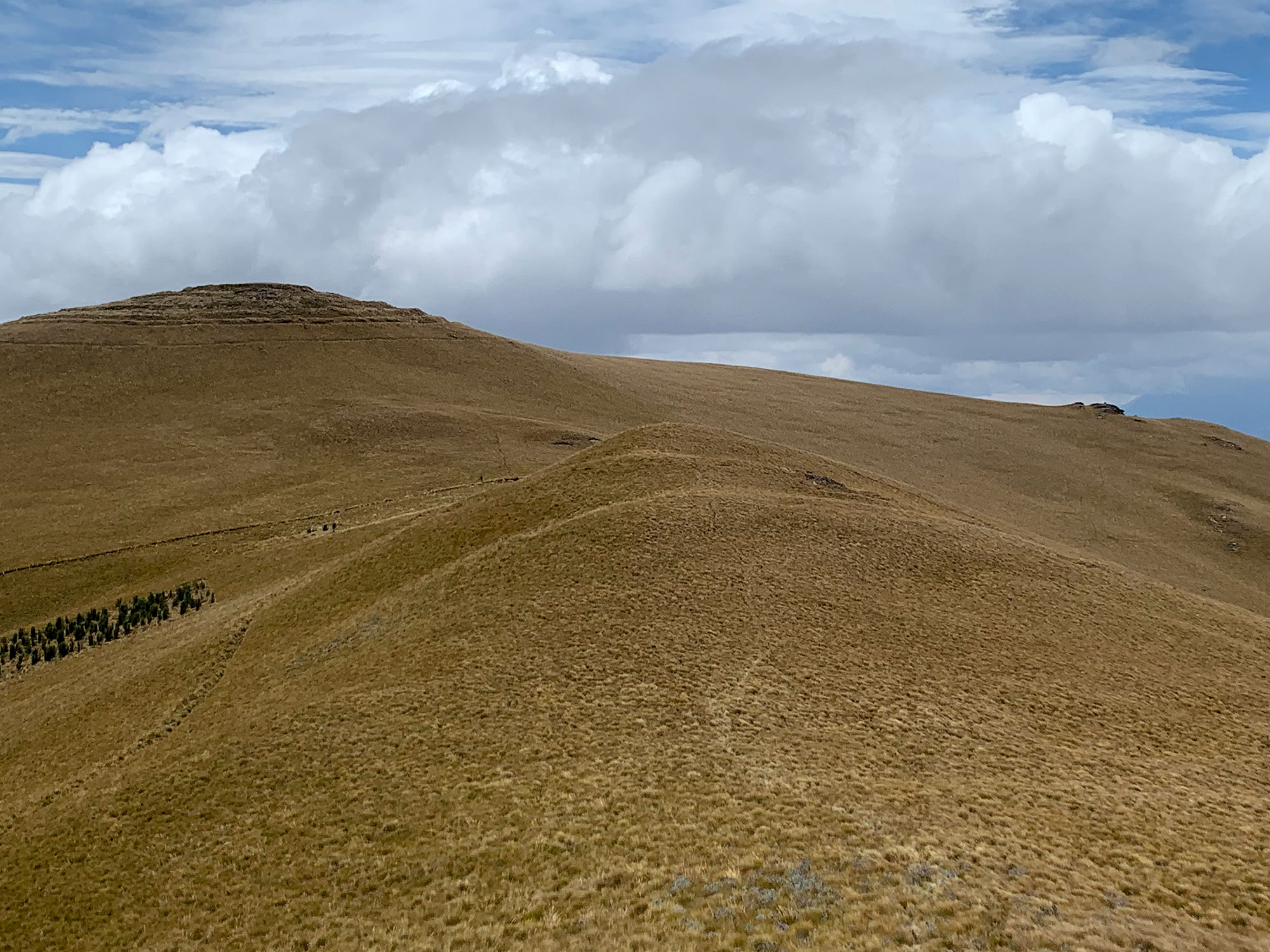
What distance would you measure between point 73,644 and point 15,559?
15499mm

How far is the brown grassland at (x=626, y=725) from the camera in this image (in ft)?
63.0

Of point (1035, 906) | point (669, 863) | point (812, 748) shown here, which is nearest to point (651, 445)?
point (812, 748)

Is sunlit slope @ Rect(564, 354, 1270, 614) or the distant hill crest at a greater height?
the distant hill crest

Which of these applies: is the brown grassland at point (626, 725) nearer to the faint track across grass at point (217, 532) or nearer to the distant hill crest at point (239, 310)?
the faint track across grass at point (217, 532)

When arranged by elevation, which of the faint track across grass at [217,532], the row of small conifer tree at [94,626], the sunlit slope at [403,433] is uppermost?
the sunlit slope at [403,433]

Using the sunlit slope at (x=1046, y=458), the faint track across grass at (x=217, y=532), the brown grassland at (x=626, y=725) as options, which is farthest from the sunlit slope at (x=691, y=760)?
the sunlit slope at (x=1046, y=458)

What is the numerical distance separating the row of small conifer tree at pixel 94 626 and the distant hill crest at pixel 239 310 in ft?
238

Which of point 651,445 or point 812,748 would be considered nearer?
point 812,748

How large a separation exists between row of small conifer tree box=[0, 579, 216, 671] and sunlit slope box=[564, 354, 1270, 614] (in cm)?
5102

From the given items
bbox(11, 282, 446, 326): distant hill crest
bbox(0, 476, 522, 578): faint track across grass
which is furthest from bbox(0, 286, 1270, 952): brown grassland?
bbox(11, 282, 446, 326): distant hill crest

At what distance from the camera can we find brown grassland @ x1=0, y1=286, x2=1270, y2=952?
1919 centimetres

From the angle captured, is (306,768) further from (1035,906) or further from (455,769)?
(1035,906)

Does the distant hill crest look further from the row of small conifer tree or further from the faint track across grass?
the row of small conifer tree

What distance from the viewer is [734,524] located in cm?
4288
